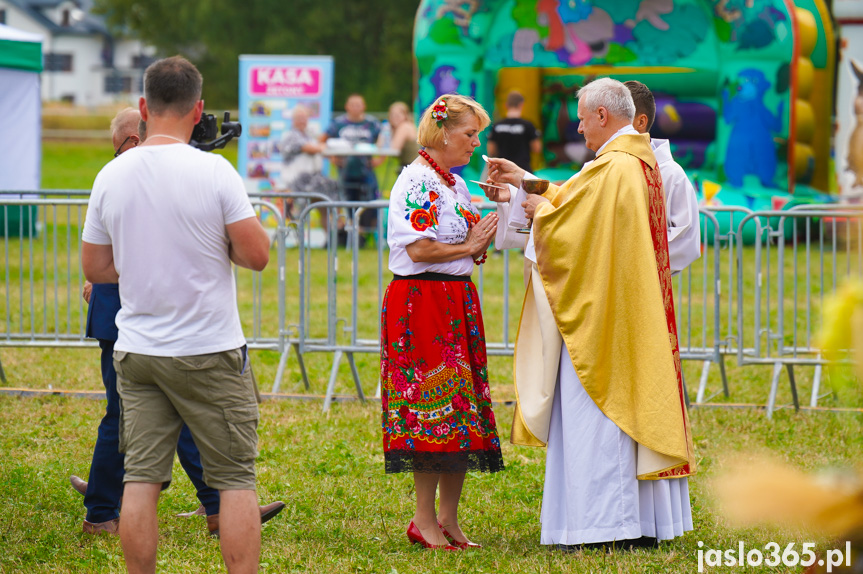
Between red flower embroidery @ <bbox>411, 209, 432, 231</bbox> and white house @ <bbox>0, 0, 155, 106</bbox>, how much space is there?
72.7 metres

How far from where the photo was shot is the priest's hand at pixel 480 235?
3.98 m

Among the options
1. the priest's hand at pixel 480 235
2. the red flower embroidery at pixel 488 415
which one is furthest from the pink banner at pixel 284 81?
the red flower embroidery at pixel 488 415

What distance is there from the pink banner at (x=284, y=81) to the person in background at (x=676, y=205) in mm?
11802

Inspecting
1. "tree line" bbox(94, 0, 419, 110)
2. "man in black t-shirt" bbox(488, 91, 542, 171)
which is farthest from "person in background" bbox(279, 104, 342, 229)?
"tree line" bbox(94, 0, 419, 110)

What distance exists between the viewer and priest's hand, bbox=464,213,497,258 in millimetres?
3984

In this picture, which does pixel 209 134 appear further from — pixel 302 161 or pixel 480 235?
→ pixel 302 161

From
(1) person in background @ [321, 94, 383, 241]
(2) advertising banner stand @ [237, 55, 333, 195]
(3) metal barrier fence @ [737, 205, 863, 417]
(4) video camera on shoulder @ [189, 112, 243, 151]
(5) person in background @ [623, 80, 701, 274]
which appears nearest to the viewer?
(3) metal barrier fence @ [737, 205, 863, 417]

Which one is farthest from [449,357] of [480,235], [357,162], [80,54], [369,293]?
[80,54]

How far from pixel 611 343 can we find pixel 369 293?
687 cm

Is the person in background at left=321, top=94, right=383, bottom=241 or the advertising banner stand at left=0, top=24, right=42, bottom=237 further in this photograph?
the person in background at left=321, top=94, right=383, bottom=241

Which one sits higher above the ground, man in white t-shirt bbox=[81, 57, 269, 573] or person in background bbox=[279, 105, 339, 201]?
person in background bbox=[279, 105, 339, 201]

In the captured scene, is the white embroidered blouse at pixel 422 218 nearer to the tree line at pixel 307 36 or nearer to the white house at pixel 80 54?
the tree line at pixel 307 36

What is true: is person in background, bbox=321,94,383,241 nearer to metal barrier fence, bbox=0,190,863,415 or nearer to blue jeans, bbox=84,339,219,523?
metal barrier fence, bbox=0,190,863,415

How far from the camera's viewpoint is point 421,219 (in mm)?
3898
